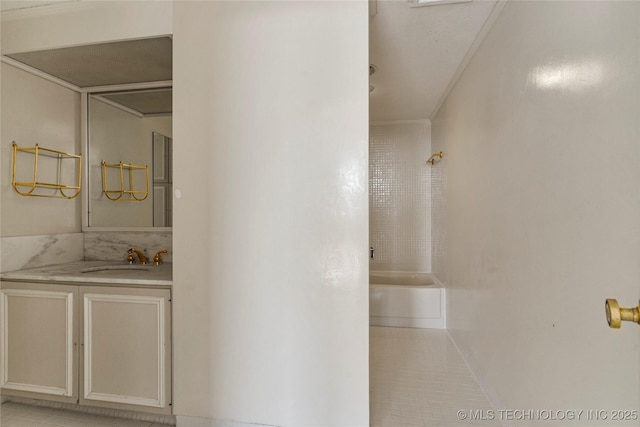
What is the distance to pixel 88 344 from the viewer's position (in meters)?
1.73

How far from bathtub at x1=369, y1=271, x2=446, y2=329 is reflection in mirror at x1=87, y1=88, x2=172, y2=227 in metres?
2.24

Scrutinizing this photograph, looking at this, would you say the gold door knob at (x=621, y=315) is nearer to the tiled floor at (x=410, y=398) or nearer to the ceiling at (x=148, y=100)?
the tiled floor at (x=410, y=398)

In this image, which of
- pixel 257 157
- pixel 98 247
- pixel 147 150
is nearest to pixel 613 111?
pixel 257 157

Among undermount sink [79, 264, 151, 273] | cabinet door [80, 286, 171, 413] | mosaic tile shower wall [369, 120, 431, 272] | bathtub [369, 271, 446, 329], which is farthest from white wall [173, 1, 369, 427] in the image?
mosaic tile shower wall [369, 120, 431, 272]

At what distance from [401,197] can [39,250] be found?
369cm

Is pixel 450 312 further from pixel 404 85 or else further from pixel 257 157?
pixel 257 157

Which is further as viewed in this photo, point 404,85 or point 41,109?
point 404,85

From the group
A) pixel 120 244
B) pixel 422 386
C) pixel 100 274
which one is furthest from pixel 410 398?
pixel 120 244

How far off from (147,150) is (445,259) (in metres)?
3.01

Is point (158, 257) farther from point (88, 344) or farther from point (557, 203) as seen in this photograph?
point (557, 203)

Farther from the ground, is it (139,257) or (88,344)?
(139,257)

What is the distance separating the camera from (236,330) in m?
1.61

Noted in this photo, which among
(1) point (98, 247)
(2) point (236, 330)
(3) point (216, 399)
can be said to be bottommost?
(3) point (216, 399)

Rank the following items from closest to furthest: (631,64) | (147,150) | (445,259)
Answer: (631,64) < (147,150) < (445,259)
